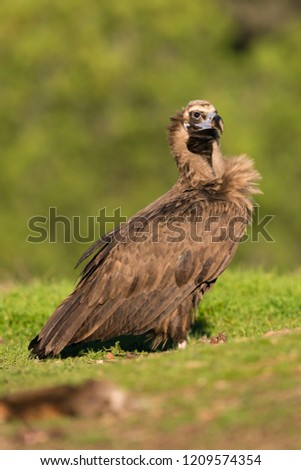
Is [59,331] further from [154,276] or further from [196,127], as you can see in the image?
[196,127]

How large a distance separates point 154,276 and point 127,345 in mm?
1283

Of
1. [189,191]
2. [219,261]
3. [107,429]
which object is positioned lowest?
[107,429]

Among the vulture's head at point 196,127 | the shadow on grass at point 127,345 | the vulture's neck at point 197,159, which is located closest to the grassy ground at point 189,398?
the shadow on grass at point 127,345

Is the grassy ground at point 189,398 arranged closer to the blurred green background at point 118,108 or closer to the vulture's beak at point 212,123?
the vulture's beak at point 212,123

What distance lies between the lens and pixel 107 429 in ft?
Result: 19.3

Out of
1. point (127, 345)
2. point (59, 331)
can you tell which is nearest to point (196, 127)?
point (127, 345)

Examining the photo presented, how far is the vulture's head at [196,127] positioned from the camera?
406 inches

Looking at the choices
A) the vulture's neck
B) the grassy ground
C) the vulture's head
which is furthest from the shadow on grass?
the vulture's head

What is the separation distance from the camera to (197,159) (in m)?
10.3

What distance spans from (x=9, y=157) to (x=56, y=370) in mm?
21947

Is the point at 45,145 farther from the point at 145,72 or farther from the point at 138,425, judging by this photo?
the point at 138,425

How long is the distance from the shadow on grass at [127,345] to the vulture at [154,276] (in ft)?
1.11

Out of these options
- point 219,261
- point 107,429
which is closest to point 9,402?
point 107,429

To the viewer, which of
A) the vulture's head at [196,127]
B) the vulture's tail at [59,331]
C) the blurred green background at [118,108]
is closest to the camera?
the vulture's tail at [59,331]
